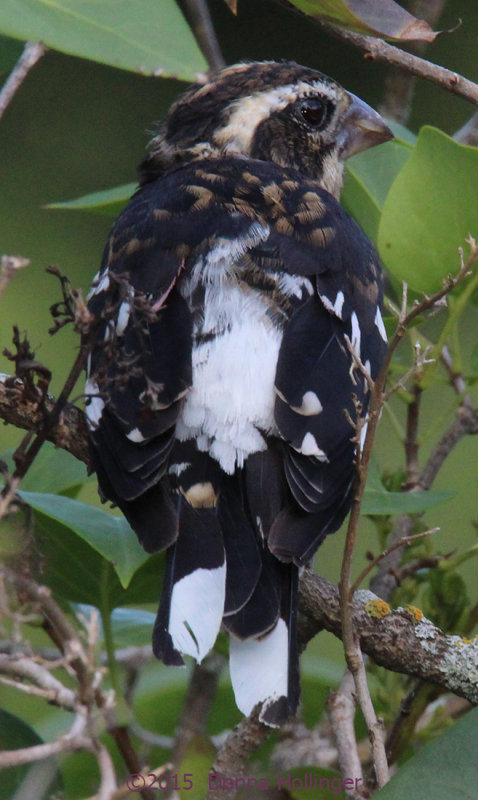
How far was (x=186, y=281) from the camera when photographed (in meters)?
2.00

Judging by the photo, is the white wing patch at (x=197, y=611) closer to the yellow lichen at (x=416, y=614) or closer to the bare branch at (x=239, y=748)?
the bare branch at (x=239, y=748)

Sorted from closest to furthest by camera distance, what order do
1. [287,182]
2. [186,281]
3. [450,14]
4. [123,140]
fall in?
[186,281], [287,182], [450,14], [123,140]

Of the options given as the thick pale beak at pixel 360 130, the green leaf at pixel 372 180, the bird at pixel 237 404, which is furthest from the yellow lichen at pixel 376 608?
the thick pale beak at pixel 360 130

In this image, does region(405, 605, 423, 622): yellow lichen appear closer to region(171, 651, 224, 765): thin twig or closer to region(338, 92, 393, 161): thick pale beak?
region(171, 651, 224, 765): thin twig

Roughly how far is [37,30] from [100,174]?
3772 millimetres

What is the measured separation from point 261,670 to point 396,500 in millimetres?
350

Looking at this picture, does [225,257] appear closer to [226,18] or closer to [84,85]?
[226,18]

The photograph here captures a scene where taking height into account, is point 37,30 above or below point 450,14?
above

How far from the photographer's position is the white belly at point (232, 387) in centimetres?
182

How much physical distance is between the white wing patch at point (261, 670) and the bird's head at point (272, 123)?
124 centimetres

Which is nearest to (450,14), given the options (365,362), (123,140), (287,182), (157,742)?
(123,140)

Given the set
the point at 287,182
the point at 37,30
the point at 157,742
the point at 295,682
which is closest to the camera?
the point at 37,30

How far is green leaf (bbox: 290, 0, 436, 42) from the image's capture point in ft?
5.39

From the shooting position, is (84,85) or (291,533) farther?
(84,85)
